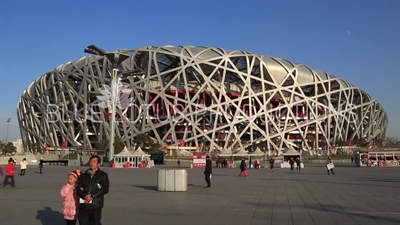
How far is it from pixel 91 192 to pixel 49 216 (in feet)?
13.2

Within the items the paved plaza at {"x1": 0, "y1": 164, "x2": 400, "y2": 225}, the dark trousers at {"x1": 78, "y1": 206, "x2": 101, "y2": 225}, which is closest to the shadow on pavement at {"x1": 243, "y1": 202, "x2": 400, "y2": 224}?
the paved plaza at {"x1": 0, "y1": 164, "x2": 400, "y2": 225}

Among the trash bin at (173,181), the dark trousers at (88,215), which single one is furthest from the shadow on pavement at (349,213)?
the dark trousers at (88,215)

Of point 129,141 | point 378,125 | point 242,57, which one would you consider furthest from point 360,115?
point 129,141

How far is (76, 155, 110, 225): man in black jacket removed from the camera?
6.03 meters

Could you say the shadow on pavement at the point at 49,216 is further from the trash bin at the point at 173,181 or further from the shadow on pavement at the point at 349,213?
the trash bin at the point at 173,181

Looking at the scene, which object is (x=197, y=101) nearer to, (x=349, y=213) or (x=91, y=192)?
(x=349, y=213)

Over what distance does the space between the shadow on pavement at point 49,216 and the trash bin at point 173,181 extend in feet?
19.0

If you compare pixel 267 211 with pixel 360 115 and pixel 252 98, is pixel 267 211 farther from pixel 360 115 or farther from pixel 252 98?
pixel 360 115

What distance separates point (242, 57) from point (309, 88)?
14.6m

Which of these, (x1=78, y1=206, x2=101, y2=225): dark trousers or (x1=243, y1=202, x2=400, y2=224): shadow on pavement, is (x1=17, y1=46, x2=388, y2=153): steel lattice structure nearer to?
(x1=243, y1=202, x2=400, y2=224): shadow on pavement

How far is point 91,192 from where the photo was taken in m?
6.04

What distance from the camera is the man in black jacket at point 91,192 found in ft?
19.8

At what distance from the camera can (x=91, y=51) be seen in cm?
3750

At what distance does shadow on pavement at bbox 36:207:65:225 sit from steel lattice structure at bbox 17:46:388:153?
57175 millimetres
